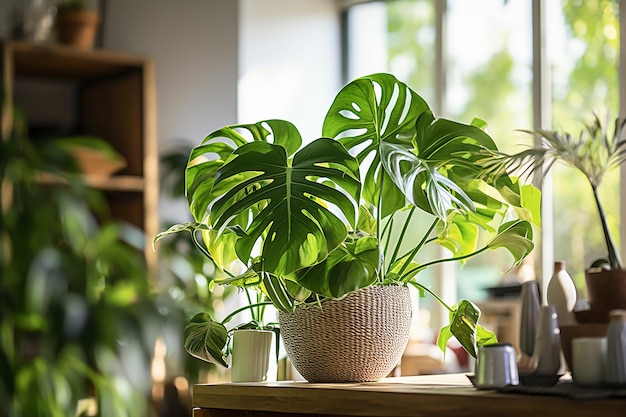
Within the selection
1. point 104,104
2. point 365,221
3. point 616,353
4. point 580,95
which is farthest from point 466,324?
point 104,104

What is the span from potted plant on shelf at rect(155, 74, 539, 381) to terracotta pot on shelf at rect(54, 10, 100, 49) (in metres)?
1.90

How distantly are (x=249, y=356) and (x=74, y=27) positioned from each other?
2126 mm

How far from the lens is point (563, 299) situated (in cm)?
141

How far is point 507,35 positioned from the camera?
342cm

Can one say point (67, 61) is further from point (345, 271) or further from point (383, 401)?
point (383, 401)

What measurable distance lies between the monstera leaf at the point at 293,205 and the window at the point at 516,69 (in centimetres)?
154

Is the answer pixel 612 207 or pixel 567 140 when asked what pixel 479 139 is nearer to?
pixel 567 140

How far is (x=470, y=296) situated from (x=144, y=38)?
162 cm

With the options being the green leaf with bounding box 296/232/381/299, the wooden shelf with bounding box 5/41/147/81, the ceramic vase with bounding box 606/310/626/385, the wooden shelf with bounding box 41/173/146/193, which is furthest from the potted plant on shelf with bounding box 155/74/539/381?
the wooden shelf with bounding box 5/41/147/81

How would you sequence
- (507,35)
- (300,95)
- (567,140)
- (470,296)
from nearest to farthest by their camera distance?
(567,140) < (507,35) < (470,296) < (300,95)

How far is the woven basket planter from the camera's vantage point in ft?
5.25

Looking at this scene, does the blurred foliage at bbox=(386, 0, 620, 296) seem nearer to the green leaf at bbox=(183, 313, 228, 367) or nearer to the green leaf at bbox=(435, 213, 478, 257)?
the green leaf at bbox=(435, 213, 478, 257)

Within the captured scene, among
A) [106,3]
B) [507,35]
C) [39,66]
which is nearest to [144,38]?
[106,3]

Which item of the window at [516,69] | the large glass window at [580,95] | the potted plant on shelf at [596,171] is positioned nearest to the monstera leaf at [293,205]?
the potted plant on shelf at [596,171]
